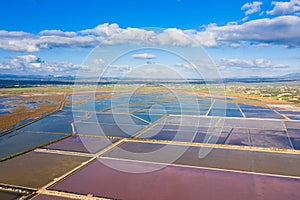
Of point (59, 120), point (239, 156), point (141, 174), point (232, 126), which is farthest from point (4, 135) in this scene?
point (232, 126)

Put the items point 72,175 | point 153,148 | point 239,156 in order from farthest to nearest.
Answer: point 153,148 → point 239,156 → point 72,175

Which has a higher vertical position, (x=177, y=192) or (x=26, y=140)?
(x=26, y=140)

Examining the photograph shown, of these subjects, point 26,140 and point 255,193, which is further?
point 26,140

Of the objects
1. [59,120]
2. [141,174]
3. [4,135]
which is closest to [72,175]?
[141,174]

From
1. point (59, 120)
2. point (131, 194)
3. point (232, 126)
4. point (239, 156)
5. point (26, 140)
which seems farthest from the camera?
point (59, 120)

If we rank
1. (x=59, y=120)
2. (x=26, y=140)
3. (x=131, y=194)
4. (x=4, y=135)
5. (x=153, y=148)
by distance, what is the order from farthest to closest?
(x=59, y=120) → (x=4, y=135) → (x=26, y=140) → (x=153, y=148) → (x=131, y=194)

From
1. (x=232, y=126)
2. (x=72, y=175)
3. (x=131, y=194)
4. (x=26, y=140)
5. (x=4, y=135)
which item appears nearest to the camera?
(x=131, y=194)

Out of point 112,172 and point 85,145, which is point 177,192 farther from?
point 85,145

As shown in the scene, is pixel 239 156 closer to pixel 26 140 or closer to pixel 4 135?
pixel 26 140

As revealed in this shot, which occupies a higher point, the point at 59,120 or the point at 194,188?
the point at 59,120
